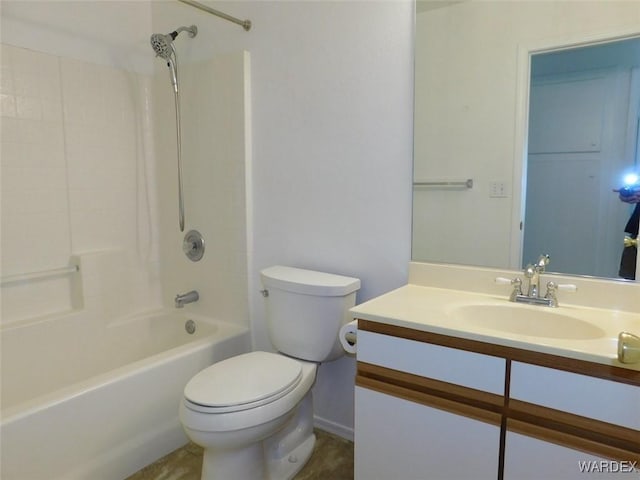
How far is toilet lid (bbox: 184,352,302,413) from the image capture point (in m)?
1.39

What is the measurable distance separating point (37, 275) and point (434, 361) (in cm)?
190

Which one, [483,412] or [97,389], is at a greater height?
[483,412]

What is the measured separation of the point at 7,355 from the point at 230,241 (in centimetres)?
111

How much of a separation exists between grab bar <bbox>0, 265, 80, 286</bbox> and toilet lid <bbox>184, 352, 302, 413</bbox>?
42.8 inches

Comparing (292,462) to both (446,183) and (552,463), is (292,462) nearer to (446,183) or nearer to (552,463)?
(552,463)

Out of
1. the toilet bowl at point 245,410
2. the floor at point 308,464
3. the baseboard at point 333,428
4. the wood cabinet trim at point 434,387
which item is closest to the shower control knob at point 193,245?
the toilet bowl at point 245,410

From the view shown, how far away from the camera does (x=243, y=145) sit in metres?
2.11

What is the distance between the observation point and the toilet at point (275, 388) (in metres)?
1.39

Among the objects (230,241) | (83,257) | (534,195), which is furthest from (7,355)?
(534,195)

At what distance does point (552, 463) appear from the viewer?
104cm

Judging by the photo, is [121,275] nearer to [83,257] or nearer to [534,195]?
[83,257]

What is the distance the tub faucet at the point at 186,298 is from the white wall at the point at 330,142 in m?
0.39

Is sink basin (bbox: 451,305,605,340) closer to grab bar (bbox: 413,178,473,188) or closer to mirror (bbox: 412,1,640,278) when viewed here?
mirror (bbox: 412,1,640,278)

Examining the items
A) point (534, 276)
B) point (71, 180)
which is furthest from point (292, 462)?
point (71, 180)
